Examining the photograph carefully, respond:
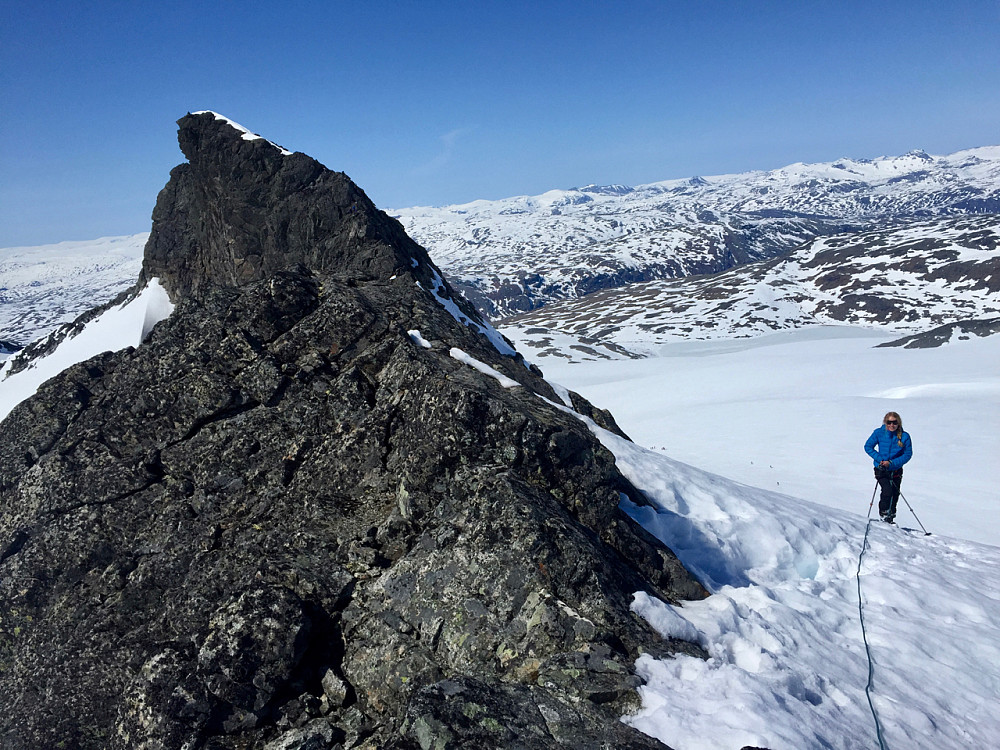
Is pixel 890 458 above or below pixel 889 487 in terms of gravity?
above

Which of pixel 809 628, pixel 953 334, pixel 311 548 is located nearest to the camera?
pixel 809 628

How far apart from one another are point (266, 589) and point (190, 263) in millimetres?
22535

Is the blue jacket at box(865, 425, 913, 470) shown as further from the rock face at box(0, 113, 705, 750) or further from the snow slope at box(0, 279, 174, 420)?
the snow slope at box(0, 279, 174, 420)

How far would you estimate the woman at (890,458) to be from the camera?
53.4 ft

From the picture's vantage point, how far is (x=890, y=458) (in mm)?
16500

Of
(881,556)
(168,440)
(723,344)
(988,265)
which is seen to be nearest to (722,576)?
(881,556)

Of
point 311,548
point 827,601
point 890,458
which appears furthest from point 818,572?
point 311,548

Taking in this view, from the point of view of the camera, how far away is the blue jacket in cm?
1628

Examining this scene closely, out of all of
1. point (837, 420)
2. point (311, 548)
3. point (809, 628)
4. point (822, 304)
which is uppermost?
point (311, 548)

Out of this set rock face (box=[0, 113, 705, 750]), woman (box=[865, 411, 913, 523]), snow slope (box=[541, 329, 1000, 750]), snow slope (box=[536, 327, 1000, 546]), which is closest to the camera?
snow slope (box=[541, 329, 1000, 750])

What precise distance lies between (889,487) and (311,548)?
16082 mm

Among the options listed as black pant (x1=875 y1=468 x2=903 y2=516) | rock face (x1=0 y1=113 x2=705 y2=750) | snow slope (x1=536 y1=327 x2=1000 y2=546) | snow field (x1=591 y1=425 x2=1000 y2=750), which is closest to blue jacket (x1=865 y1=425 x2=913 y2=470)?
black pant (x1=875 y1=468 x2=903 y2=516)

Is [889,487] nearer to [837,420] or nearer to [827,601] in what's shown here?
[827,601]

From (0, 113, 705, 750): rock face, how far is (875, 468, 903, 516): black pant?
8.60 metres
